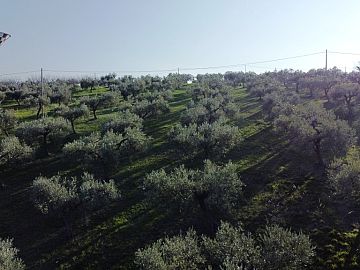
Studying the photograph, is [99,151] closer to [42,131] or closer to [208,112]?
[42,131]

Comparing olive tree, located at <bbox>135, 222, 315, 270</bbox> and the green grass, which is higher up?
olive tree, located at <bbox>135, 222, 315, 270</bbox>

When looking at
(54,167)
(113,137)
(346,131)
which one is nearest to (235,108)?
(346,131)

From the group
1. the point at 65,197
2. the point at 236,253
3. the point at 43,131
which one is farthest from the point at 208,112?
the point at 236,253

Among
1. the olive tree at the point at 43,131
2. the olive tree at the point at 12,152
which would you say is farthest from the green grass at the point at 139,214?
the olive tree at the point at 43,131

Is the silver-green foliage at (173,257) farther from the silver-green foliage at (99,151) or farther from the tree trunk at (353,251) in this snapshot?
the silver-green foliage at (99,151)

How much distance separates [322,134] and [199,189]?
26714mm

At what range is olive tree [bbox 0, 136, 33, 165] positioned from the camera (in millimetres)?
57312

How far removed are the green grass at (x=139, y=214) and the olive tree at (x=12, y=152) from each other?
334cm

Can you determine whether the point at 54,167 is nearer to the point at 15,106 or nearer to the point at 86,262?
the point at 86,262

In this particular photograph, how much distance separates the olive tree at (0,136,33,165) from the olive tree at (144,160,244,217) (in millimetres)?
27192

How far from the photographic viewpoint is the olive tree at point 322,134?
56.8 meters

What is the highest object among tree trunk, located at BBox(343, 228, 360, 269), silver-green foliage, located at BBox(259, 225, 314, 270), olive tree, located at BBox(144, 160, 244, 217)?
olive tree, located at BBox(144, 160, 244, 217)

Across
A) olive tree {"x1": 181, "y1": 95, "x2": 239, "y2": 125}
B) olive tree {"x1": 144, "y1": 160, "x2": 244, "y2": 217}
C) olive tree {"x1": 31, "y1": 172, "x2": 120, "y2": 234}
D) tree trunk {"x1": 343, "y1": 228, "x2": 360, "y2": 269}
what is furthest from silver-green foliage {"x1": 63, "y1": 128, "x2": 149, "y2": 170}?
tree trunk {"x1": 343, "y1": 228, "x2": 360, "y2": 269}

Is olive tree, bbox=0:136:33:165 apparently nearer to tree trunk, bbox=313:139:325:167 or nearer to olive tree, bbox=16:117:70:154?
olive tree, bbox=16:117:70:154
